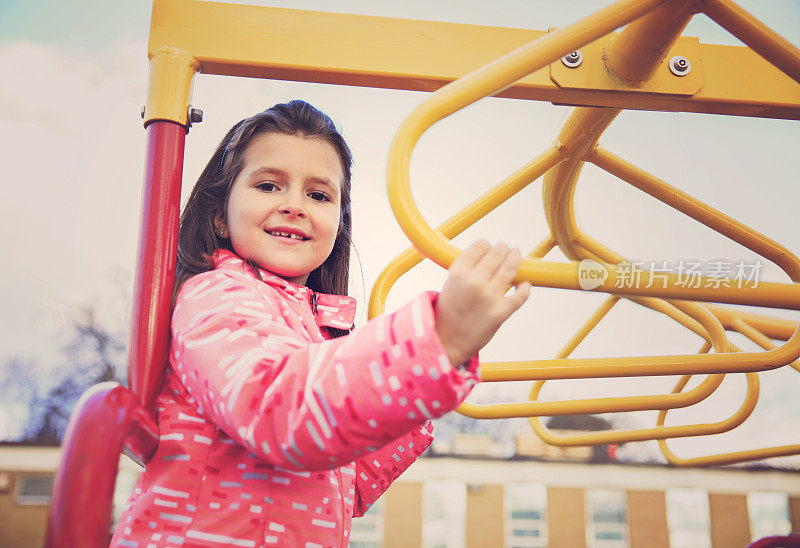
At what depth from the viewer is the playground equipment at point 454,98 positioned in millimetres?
493

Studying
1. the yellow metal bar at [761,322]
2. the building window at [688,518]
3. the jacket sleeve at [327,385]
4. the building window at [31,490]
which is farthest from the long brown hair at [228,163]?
the building window at [688,518]

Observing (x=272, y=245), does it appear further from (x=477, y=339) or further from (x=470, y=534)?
(x=470, y=534)

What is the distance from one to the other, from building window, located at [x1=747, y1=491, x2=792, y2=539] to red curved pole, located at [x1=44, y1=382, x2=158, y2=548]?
9.32 metres

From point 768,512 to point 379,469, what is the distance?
9.04 meters

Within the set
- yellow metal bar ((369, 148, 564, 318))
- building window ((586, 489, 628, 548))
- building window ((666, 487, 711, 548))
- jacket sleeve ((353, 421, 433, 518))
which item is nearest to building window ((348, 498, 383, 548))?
building window ((586, 489, 628, 548))

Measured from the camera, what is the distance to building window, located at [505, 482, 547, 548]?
789 centimetres

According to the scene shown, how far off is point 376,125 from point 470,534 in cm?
557

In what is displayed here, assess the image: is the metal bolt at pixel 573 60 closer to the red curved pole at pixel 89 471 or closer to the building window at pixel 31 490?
the red curved pole at pixel 89 471

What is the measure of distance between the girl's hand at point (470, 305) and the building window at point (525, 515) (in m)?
8.01

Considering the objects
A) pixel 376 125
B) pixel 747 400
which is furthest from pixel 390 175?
pixel 376 125

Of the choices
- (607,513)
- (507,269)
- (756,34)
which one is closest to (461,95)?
(507,269)

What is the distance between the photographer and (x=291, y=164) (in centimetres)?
80

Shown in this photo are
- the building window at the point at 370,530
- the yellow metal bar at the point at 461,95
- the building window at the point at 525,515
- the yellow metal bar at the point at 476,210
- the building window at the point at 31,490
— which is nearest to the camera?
the yellow metal bar at the point at 461,95

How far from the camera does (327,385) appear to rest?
1.46 feet
